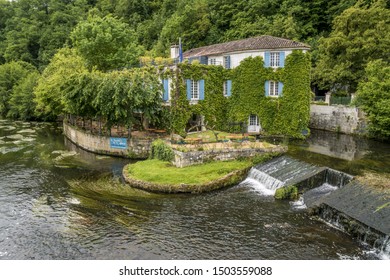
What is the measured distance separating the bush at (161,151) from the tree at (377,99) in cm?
2325

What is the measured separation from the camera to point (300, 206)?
76.9 ft

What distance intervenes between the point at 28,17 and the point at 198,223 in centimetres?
11161

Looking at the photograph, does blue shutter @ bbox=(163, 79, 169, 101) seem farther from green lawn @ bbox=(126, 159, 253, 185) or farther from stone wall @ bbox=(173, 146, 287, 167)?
stone wall @ bbox=(173, 146, 287, 167)

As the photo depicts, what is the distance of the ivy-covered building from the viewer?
128ft

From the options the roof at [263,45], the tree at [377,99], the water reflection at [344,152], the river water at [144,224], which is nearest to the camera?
the river water at [144,224]

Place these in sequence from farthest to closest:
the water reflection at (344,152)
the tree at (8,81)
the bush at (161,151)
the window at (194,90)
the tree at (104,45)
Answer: the tree at (8,81), the tree at (104,45), the window at (194,90), the bush at (161,151), the water reflection at (344,152)

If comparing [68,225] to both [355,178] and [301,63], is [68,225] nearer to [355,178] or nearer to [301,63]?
[355,178]

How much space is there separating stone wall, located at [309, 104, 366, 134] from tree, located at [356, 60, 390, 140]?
3.04m

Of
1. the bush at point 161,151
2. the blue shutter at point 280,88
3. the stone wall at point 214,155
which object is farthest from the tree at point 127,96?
the blue shutter at point 280,88

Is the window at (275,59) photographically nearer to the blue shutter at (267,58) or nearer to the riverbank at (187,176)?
the blue shutter at (267,58)

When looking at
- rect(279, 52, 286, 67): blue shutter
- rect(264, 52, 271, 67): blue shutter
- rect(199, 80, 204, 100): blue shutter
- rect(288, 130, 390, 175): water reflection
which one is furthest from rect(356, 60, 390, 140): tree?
rect(199, 80, 204, 100): blue shutter

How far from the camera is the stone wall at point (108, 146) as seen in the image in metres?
36.6

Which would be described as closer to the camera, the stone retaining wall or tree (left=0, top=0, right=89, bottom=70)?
the stone retaining wall

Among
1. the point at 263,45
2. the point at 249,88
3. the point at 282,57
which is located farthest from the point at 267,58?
the point at 249,88
